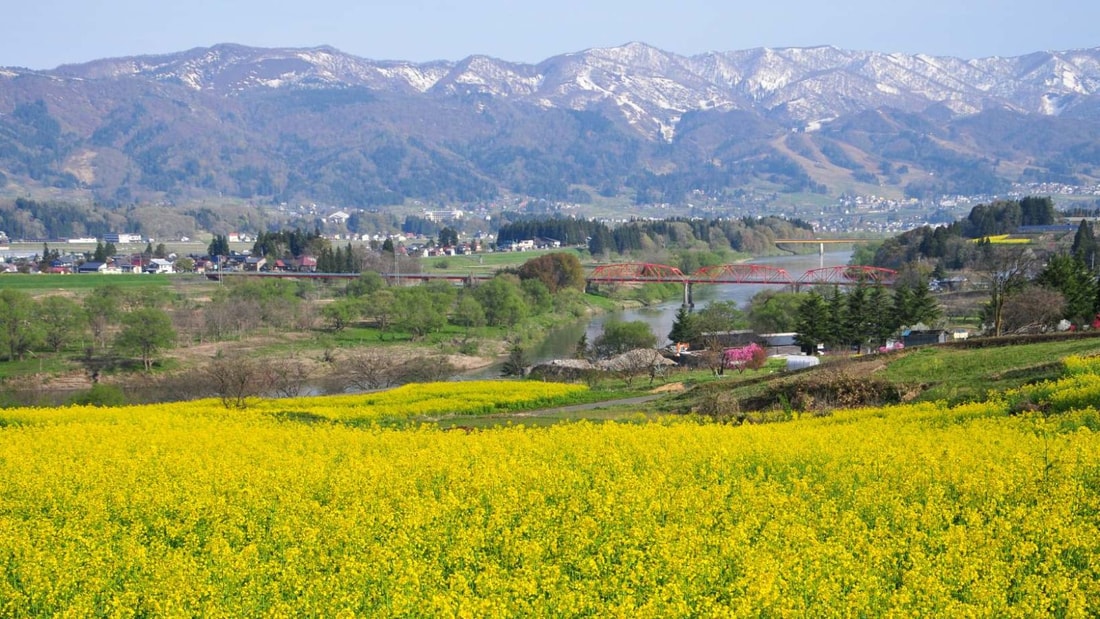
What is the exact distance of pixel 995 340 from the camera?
3416 cm

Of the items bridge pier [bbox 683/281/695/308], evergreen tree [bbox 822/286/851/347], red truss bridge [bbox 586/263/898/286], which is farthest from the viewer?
red truss bridge [bbox 586/263/898/286]

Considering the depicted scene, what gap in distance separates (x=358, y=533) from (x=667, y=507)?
3.59m

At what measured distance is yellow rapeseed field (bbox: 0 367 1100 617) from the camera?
32.7 ft

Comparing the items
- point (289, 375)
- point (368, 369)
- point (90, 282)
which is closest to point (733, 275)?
point (90, 282)

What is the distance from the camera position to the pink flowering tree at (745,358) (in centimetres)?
5266

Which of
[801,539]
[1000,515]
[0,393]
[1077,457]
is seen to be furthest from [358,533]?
[0,393]

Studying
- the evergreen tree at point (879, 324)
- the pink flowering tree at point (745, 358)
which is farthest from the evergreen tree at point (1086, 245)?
the pink flowering tree at point (745, 358)

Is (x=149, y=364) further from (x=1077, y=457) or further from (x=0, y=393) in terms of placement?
(x=1077, y=457)

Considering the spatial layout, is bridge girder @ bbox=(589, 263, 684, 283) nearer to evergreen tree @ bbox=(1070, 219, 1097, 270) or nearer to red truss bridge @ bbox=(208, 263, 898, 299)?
red truss bridge @ bbox=(208, 263, 898, 299)

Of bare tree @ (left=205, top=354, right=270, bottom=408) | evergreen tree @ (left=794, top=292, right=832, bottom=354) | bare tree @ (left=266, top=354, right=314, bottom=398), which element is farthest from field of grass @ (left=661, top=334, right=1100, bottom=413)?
bare tree @ (left=266, top=354, right=314, bottom=398)

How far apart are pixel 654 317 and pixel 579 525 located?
8738 cm

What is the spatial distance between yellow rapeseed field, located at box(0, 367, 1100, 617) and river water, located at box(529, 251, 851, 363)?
171 ft

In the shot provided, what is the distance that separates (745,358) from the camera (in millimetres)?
54156

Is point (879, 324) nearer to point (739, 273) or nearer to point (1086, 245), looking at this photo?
point (1086, 245)
